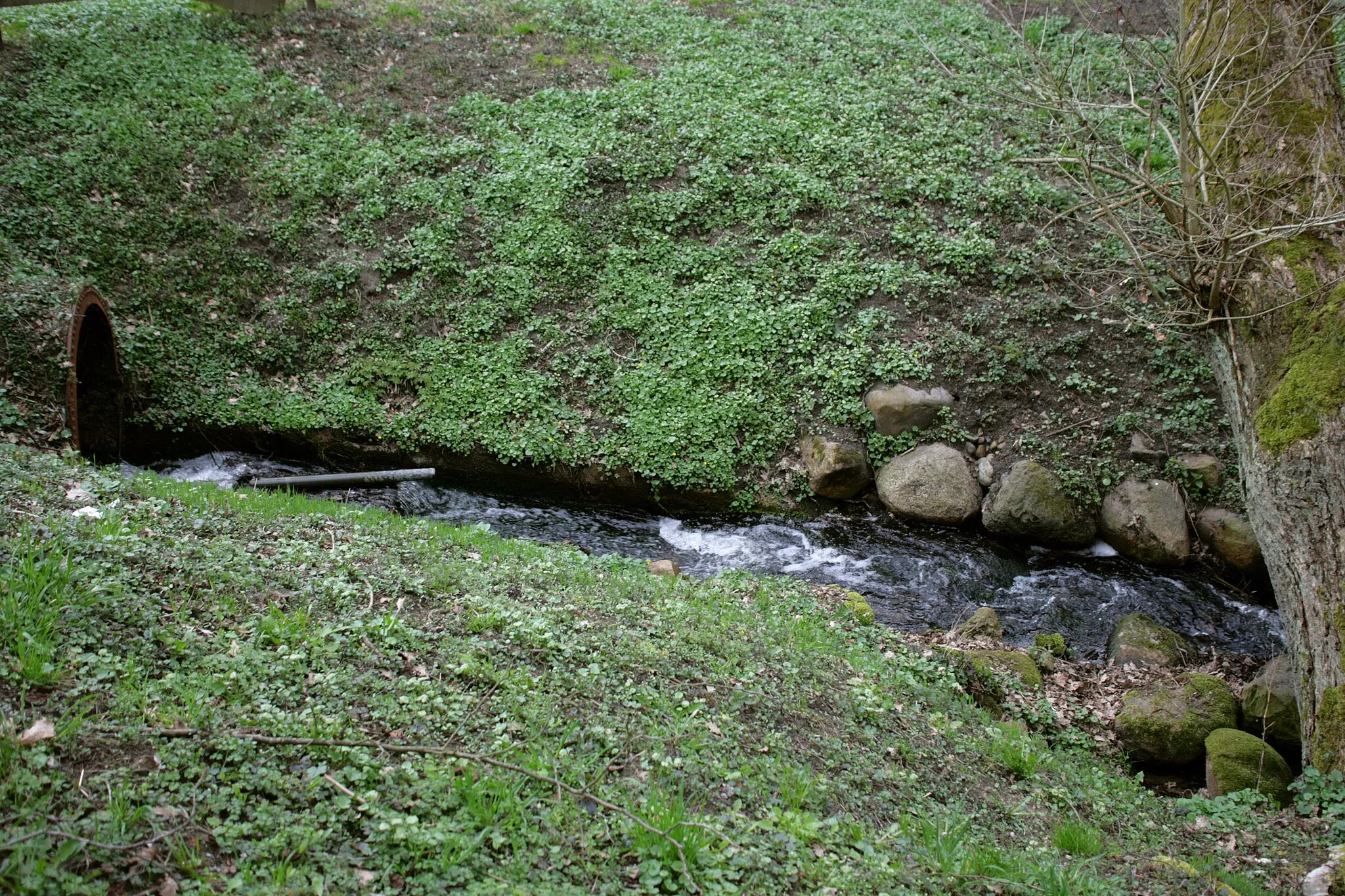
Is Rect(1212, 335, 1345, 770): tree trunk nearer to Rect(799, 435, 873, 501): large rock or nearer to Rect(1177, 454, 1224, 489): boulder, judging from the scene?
Rect(1177, 454, 1224, 489): boulder

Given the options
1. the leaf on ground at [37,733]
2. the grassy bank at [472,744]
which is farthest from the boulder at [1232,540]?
the leaf on ground at [37,733]

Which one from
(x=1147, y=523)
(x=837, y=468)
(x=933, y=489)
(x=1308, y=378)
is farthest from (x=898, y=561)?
(x=1308, y=378)

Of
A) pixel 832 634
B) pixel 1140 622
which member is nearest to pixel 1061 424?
pixel 1140 622

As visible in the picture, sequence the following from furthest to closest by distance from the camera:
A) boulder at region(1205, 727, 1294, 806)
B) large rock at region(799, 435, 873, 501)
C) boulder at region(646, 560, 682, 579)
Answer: large rock at region(799, 435, 873, 501), boulder at region(646, 560, 682, 579), boulder at region(1205, 727, 1294, 806)

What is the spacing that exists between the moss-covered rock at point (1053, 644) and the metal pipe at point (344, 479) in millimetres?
6677

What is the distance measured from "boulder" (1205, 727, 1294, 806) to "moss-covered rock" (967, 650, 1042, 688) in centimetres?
117

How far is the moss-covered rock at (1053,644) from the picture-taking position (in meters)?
6.90

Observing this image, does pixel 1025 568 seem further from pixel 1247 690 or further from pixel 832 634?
pixel 832 634

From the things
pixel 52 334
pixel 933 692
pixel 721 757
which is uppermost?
pixel 52 334

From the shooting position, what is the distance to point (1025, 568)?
8.42 m

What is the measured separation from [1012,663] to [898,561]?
2370 mm

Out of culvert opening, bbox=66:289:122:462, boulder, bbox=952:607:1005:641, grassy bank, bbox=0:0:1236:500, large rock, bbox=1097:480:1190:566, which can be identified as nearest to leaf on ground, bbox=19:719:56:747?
grassy bank, bbox=0:0:1236:500

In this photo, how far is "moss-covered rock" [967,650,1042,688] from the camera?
5992mm

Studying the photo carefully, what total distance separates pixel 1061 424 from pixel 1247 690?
13.8ft
